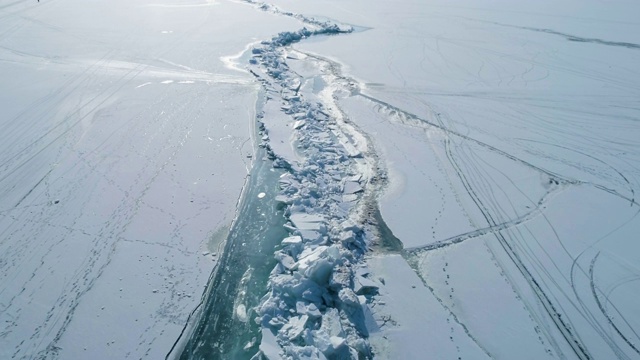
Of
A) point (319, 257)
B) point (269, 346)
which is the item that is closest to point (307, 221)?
point (319, 257)

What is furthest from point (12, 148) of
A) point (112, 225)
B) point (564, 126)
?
point (564, 126)

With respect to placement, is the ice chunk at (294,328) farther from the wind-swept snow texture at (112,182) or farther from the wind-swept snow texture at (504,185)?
the wind-swept snow texture at (112,182)

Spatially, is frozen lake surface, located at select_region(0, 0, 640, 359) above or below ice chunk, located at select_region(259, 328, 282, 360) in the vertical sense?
above

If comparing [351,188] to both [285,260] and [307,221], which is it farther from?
[285,260]

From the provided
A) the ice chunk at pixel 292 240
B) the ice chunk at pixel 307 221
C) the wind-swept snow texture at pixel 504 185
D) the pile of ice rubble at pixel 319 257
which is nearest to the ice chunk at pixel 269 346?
the pile of ice rubble at pixel 319 257

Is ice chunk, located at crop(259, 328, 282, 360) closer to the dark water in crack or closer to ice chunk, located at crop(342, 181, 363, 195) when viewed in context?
the dark water in crack

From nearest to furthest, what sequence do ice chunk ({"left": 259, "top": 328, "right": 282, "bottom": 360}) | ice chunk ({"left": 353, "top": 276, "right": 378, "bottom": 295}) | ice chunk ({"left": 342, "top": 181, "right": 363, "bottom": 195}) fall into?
ice chunk ({"left": 259, "top": 328, "right": 282, "bottom": 360})
ice chunk ({"left": 353, "top": 276, "right": 378, "bottom": 295})
ice chunk ({"left": 342, "top": 181, "right": 363, "bottom": 195})

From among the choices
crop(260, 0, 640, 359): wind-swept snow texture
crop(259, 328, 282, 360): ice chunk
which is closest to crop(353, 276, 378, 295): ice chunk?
crop(260, 0, 640, 359): wind-swept snow texture

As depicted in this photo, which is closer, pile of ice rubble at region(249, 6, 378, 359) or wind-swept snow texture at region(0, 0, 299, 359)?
pile of ice rubble at region(249, 6, 378, 359)
